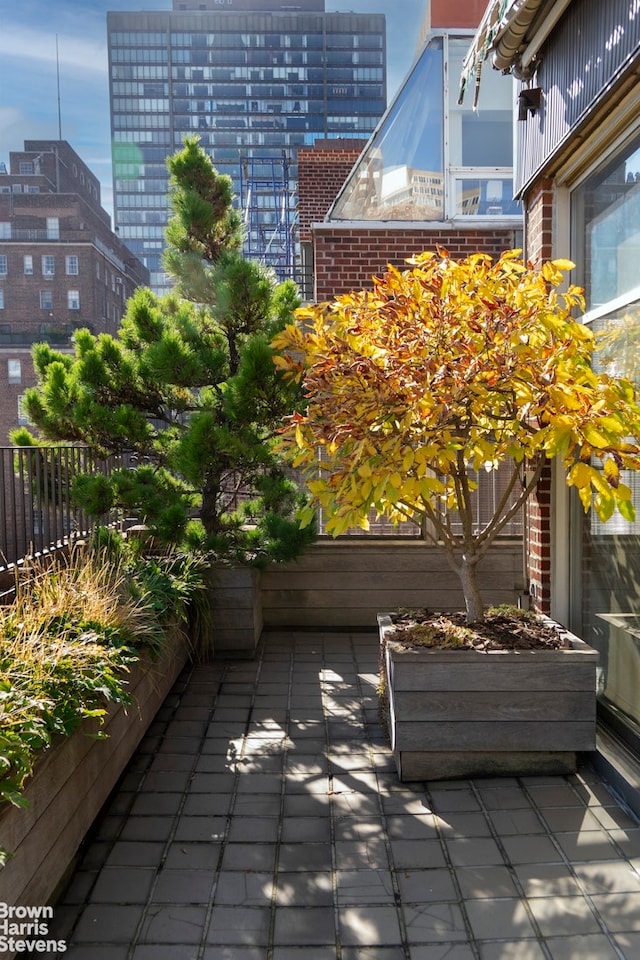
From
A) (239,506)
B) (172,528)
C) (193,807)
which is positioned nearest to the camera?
(193,807)

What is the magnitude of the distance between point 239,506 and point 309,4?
5263 inches

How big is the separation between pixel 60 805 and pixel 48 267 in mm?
57810

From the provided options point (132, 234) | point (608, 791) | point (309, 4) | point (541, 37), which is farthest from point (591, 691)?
point (309, 4)

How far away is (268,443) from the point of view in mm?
5113

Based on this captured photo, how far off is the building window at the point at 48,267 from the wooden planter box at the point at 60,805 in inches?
2226

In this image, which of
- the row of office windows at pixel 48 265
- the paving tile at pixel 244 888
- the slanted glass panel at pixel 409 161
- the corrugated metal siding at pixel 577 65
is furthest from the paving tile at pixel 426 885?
the row of office windows at pixel 48 265

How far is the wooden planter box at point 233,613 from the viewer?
520 cm

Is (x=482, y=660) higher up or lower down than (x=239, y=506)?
lower down

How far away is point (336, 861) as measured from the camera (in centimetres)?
276

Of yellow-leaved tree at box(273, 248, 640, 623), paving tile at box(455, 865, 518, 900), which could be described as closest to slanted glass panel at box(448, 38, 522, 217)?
yellow-leaved tree at box(273, 248, 640, 623)

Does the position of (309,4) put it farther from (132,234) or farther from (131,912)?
(131,912)

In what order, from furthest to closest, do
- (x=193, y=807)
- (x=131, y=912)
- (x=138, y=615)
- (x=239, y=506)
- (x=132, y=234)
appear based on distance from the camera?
(x=132, y=234), (x=239, y=506), (x=138, y=615), (x=193, y=807), (x=131, y=912)

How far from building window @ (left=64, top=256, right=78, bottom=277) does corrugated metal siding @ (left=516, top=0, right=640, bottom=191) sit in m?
55.0

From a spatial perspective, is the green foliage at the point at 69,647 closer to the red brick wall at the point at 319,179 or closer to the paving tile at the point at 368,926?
the paving tile at the point at 368,926
